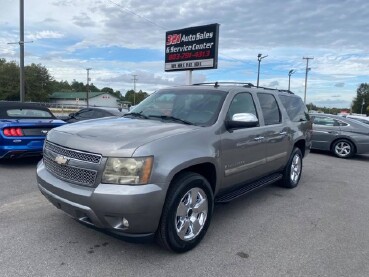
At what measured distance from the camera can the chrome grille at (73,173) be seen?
3266mm

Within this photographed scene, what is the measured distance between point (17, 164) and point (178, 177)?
5607 millimetres

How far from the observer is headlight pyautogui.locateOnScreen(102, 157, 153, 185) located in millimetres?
3166

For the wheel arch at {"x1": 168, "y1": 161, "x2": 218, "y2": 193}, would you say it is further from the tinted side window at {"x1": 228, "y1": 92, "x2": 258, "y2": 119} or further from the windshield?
the tinted side window at {"x1": 228, "y1": 92, "x2": 258, "y2": 119}

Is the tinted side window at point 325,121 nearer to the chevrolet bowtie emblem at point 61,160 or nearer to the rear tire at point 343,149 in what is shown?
the rear tire at point 343,149

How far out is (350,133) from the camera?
11.6 metres

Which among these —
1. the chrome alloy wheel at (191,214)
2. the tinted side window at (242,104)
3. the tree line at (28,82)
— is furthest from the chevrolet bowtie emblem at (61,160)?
the tree line at (28,82)

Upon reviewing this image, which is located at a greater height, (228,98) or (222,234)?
(228,98)

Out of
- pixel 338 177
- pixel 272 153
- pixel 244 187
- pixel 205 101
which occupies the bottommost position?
pixel 338 177

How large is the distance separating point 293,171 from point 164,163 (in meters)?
4.17

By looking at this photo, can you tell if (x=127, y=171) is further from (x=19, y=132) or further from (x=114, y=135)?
(x=19, y=132)

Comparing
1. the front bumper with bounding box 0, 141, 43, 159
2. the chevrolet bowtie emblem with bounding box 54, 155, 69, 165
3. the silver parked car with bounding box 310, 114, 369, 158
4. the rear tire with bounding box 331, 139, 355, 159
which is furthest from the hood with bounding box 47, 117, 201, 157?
the rear tire with bounding box 331, 139, 355, 159

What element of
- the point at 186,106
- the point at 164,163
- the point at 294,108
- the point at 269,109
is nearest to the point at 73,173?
the point at 164,163

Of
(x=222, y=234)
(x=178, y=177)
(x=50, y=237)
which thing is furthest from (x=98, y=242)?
(x=222, y=234)

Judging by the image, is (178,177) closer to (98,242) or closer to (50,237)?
(98,242)
